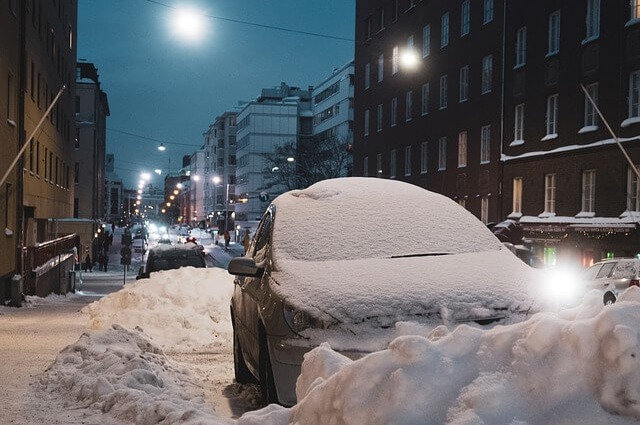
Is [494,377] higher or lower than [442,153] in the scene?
lower

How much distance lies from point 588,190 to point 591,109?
124 inches

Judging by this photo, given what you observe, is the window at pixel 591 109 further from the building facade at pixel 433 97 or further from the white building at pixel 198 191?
the white building at pixel 198 191

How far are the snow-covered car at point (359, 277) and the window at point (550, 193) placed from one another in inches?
1129

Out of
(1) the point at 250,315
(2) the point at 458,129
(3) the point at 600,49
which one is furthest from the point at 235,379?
(2) the point at 458,129

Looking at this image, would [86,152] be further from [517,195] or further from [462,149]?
[517,195]

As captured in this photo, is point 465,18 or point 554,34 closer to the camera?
point 554,34

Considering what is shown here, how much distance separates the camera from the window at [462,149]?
4403 centimetres

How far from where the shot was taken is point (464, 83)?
44.3m

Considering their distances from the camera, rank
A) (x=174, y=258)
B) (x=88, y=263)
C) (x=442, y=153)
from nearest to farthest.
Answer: (x=174, y=258) < (x=442, y=153) < (x=88, y=263)

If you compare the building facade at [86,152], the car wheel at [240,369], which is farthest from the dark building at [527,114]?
the building facade at [86,152]

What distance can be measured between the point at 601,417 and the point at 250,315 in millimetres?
4425

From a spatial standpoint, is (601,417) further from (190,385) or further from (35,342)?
(35,342)

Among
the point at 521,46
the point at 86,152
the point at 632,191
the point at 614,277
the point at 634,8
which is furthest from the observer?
the point at 86,152

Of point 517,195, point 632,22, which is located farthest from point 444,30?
point 632,22
